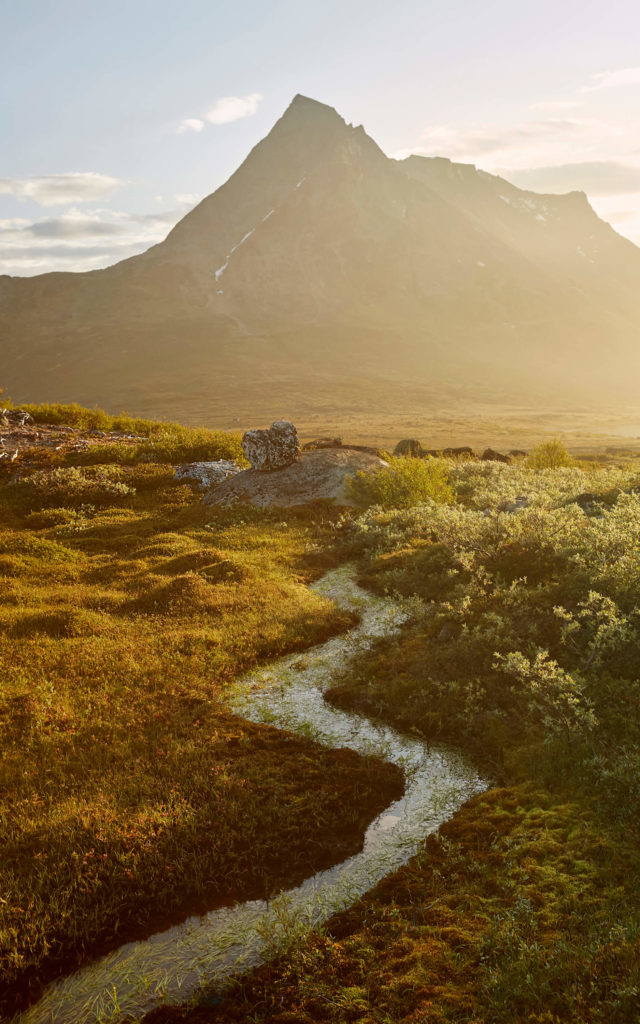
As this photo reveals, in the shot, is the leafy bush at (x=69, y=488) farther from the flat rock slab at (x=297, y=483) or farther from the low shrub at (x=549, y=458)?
the low shrub at (x=549, y=458)

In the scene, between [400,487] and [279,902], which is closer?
[279,902]

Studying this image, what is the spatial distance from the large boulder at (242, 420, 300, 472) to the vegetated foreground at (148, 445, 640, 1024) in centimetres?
1265

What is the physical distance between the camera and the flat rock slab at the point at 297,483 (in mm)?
25062

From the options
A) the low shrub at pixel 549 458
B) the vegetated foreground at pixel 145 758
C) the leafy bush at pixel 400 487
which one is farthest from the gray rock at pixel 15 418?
the low shrub at pixel 549 458

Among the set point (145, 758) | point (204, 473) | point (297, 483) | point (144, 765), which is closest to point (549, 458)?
point (297, 483)

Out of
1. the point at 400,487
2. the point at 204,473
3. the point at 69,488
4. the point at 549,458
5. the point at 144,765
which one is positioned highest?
the point at 549,458

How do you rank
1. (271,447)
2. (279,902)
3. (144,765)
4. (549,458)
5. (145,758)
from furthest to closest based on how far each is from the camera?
(549,458) → (271,447) → (145,758) → (144,765) → (279,902)

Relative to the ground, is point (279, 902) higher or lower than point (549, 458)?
lower

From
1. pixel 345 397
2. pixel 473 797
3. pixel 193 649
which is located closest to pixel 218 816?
pixel 473 797

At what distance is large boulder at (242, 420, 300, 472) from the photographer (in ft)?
88.6

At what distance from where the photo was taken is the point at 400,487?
23.7 metres

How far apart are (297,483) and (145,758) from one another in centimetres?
1824

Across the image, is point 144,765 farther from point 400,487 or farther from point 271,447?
point 271,447

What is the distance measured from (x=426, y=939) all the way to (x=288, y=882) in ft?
5.92
